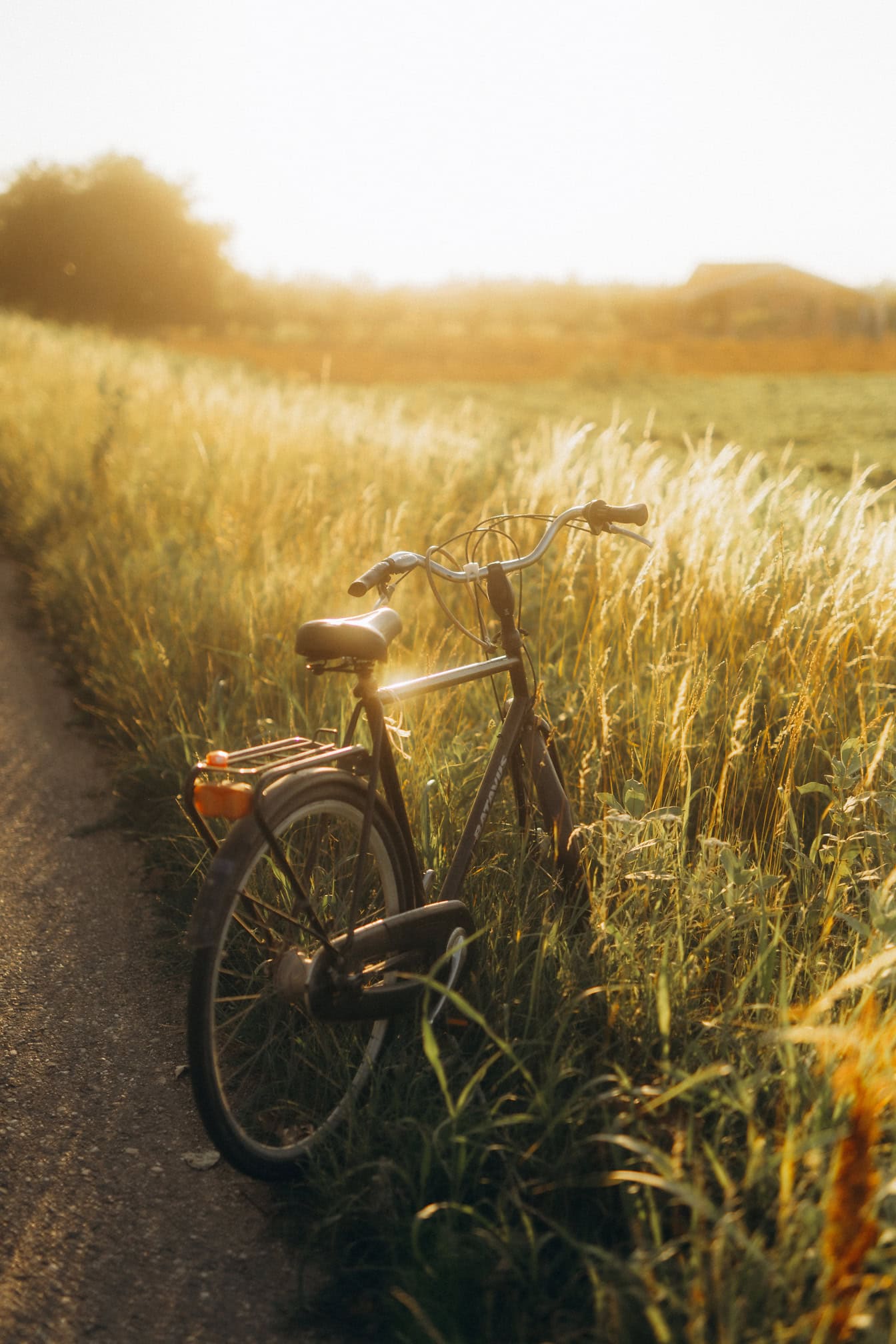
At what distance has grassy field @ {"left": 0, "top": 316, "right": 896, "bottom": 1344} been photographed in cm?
190

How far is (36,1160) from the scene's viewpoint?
246 cm

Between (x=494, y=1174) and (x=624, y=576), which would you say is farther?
(x=624, y=576)

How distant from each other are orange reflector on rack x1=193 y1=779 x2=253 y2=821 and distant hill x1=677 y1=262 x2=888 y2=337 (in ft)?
52.9

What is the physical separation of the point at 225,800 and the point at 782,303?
20.4 m

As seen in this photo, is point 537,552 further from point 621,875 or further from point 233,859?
point 233,859

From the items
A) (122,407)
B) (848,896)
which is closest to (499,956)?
(848,896)

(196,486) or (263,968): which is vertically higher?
(196,486)

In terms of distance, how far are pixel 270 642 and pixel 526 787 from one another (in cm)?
230

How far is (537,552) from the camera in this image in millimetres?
2828

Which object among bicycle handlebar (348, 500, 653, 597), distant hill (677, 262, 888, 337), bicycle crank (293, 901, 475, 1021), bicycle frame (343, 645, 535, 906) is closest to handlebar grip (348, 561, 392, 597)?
bicycle handlebar (348, 500, 653, 597)

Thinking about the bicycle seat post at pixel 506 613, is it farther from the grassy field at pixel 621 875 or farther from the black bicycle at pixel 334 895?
the grassy field at pixel 621 875

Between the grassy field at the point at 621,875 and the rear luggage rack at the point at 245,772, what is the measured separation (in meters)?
0.65

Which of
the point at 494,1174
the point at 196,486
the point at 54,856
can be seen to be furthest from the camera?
the point at 196,486

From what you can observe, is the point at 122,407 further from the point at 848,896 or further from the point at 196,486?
the point at 848,896
